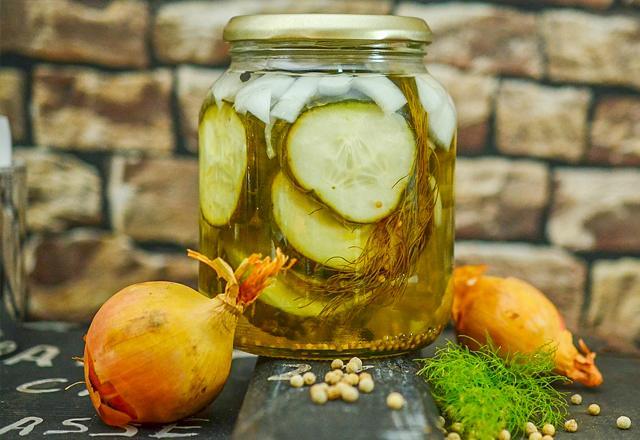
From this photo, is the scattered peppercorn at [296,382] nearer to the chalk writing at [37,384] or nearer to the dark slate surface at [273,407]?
the dark slate surface at [273,407]

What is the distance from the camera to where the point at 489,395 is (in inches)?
27.0

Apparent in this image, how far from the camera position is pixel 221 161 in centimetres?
74

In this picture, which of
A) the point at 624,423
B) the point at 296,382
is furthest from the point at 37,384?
the point at 624,423

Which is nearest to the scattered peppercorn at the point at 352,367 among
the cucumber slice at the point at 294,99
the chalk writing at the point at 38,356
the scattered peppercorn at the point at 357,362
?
the scattered peppercorn at the point at 357,362

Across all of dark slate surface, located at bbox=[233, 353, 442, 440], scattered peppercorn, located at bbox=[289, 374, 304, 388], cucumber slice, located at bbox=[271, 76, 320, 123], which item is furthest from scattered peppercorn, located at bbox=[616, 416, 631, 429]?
cucumber slice, located at bbox=[271, 76, 320, 123]

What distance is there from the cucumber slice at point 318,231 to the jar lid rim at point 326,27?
119 millimetres

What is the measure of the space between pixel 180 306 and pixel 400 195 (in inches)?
8.1

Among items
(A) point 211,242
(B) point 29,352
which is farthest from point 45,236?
(A) point 211,242

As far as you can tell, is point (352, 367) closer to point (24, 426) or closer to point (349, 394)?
point (349, 394)

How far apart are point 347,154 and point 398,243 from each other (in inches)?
3.7

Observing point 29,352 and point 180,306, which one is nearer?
point 180,306

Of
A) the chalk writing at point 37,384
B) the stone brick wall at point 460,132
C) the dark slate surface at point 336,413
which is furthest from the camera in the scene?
the stone brick wall at point 460,132

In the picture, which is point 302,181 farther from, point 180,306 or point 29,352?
point 29,352

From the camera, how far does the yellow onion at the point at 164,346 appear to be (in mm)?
652
